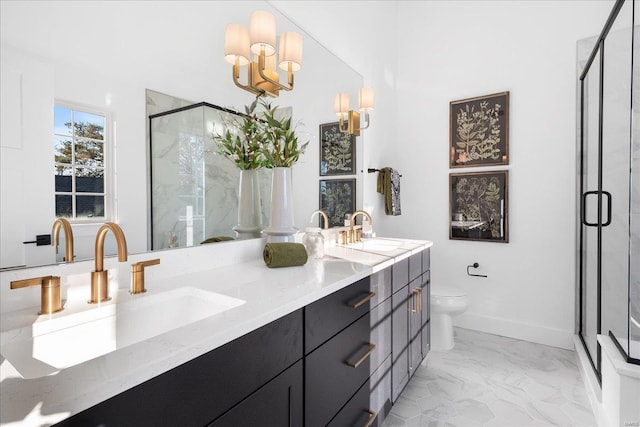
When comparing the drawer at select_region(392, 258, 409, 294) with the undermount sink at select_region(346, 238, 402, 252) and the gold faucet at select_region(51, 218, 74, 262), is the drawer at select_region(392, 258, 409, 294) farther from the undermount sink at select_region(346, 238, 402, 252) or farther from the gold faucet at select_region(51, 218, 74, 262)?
the gold faucet at select_region(51, 218, 74, 262)

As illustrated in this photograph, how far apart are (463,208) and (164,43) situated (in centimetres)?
265

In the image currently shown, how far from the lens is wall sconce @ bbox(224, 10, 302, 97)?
1.44 meters

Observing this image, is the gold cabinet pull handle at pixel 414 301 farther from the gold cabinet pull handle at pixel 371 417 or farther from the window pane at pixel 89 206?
the window pane at pixel 89 206

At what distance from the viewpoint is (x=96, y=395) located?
491 millimetres

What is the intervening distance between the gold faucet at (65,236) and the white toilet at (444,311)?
2.24m

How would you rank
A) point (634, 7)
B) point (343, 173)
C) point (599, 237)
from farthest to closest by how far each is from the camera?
point (343, 173)
point (599, 237)
point (634, 7)

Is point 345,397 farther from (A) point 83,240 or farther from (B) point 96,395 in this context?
(A) point 83,240

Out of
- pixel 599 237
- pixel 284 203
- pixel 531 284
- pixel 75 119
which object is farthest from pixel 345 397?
pixel 531 284

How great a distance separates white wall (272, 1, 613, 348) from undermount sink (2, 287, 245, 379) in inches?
73.7

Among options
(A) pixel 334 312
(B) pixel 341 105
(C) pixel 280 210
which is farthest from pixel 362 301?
(B) pixel 341 105

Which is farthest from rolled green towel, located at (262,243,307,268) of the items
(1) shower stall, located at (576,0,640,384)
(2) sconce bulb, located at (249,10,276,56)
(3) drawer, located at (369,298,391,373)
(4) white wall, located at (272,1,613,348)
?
(1) shower stall, located at (576,0,640,384)

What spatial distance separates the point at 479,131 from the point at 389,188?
3.13 feet

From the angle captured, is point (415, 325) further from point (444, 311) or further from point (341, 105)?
point (341, 105)

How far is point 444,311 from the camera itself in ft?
8.09
